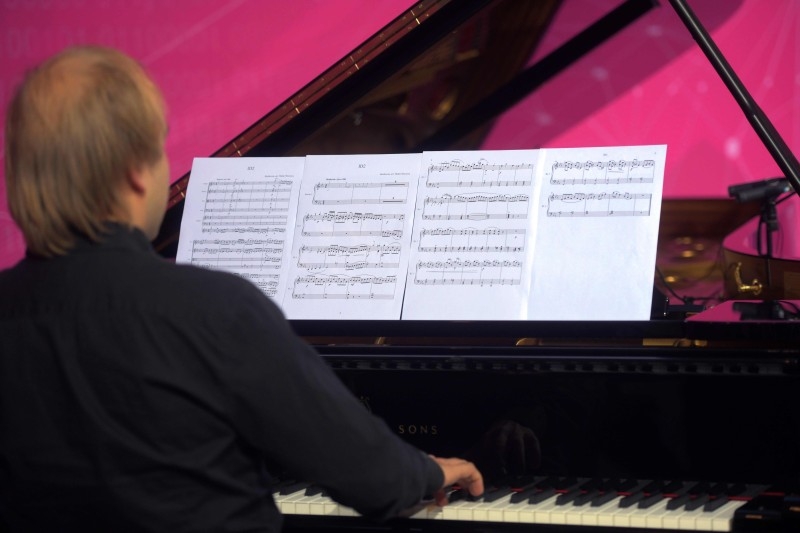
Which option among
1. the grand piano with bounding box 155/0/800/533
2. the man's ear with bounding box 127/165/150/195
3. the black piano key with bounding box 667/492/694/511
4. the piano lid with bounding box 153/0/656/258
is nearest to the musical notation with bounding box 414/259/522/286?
the grand piano with bounding box 155/0/800/533

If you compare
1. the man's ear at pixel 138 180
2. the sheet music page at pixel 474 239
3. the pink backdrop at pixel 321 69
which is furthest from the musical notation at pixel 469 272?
the pink backdrop at pixel 321 69

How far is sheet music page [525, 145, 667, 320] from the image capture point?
2.18 meters

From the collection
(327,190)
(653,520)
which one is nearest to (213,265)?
(327,190)

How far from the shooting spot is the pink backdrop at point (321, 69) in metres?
4.57

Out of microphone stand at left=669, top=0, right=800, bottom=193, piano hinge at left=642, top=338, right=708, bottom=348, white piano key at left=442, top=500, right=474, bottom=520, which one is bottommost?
white piano key at left=442, top=500, right=474, bottom=520

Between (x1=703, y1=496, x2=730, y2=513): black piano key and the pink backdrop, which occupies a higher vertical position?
the pink backdrop

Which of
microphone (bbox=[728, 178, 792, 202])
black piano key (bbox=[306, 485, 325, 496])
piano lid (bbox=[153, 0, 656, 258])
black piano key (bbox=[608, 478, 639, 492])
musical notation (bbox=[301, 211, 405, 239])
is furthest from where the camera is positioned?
microphone (bbox=[728, 178, 792, 202])

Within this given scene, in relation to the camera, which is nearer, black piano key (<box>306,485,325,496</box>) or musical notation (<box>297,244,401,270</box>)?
black piano key (<box>306,485,325,496</box>)

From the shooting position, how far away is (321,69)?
475 cm

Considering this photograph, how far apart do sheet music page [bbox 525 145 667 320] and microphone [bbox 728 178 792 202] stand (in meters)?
1.69

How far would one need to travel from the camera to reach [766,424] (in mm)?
1999

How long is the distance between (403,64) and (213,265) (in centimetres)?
80

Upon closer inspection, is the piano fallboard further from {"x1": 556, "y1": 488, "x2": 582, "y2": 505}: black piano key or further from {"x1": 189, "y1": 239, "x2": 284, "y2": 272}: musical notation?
{"x1": 189, "y1": 239, "x2": 284, "y2": 272}: musical notation

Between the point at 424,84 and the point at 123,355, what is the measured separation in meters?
2.85
